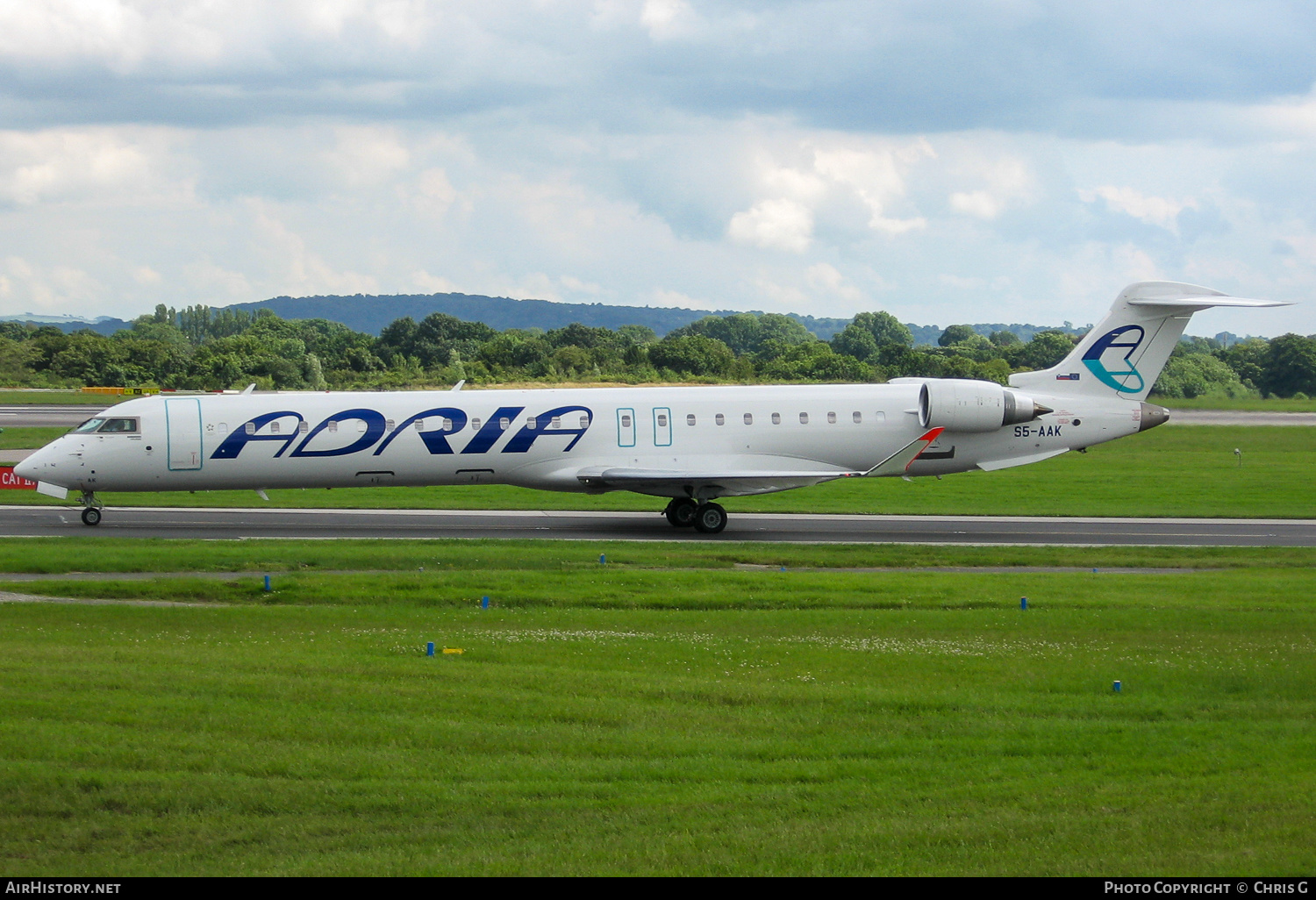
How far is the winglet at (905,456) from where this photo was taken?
29109 mm

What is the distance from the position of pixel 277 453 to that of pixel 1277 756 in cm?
2275

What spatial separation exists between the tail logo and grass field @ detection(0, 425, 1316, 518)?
14.6 feet

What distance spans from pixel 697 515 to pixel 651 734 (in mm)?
18587

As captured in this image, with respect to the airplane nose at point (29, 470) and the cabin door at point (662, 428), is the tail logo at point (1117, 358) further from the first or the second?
the airplane nose at point (29, 470)

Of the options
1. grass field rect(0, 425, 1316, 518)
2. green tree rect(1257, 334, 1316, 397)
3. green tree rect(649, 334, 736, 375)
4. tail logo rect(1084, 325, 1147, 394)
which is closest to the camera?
Answer: tail logo rect(1084, 325, 1147, 394)

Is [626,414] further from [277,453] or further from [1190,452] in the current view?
[1190,452]

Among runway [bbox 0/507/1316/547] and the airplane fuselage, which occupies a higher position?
the airplane fuselage

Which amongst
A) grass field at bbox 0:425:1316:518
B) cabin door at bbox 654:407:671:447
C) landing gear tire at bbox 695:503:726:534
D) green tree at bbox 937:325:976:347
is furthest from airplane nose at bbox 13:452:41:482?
green tree at bbox 937:325:976:347

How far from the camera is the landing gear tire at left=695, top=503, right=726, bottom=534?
29375 millimetres

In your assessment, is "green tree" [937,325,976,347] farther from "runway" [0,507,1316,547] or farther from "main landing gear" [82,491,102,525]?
"main landing gear" [82,491,102,525]

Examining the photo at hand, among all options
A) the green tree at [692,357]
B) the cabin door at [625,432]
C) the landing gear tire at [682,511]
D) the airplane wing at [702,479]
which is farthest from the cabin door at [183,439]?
the green tree at [692,357]

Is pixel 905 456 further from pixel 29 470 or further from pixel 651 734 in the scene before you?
pixel 29 470

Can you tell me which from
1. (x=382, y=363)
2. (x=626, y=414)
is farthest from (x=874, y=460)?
(x=382, y=363)

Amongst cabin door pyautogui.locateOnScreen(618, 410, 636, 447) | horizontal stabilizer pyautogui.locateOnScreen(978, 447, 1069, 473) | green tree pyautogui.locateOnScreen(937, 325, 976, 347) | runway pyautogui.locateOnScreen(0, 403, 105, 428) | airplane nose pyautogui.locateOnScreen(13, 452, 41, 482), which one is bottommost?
horizontal stabilizer pyautogui.locateOnScreen(978, 447, 1069, 473)
